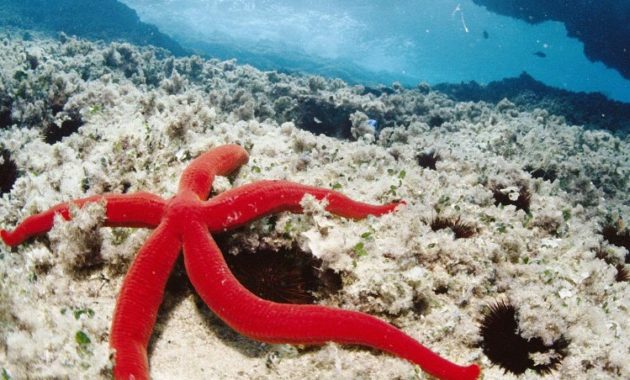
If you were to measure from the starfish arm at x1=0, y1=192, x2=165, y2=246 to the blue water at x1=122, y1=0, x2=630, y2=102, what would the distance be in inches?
1201

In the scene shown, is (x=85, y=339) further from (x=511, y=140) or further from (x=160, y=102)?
(x=511, y=140)

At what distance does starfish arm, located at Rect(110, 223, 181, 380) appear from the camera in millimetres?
2475

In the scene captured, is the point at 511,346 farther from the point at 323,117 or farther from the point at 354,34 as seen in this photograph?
the point at 354,34

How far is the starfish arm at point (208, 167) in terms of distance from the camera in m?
3.67

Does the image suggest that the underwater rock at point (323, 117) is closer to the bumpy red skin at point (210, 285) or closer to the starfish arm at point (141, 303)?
the bumpy red skin at point (210, 285)

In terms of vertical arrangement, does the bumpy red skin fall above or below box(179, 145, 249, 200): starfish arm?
below

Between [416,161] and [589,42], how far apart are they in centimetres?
2886

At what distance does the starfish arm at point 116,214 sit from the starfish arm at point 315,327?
96 centimetres

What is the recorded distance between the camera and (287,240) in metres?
3.58

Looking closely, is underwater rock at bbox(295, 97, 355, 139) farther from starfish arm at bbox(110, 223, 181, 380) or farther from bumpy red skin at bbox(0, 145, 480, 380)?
starfish arm at bbox(110, 223, 181, 380)

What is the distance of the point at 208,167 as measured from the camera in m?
4.03

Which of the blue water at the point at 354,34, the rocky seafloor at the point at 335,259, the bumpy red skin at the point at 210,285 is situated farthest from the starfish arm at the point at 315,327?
the blue water at the point at 354,34

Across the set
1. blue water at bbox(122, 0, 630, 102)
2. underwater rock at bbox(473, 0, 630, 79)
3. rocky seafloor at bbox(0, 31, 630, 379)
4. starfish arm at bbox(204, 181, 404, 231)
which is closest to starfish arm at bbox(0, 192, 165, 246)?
rocky seafloor at bbox(0, 31, 630, 379)

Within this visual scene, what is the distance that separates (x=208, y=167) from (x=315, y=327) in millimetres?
2039
